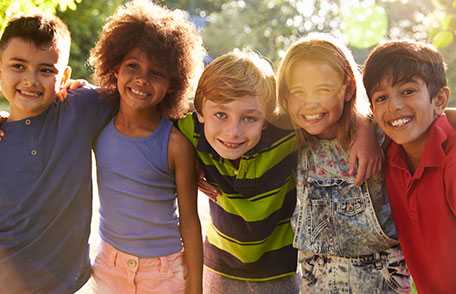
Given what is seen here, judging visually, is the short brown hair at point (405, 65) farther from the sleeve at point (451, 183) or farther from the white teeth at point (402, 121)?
the sleeve at point (451, 183)

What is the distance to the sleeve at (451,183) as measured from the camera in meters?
2.09

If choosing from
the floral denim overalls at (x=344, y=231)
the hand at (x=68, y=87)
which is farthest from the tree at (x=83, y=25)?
the floral denim overalls at (x=344, y=231)

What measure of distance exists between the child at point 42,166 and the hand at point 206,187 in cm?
49

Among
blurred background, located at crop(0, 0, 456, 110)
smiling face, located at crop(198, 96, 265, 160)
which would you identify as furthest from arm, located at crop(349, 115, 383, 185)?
blurred background, located at crop(0, 0, 456, 110)

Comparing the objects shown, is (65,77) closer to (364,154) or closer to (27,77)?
(27,77)

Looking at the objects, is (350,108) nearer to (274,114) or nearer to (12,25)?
(274,114)

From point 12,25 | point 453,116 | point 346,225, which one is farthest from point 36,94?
point 453,116

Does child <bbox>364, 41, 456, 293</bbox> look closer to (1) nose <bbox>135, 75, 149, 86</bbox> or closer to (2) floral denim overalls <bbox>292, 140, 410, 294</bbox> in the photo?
(2) floral denim overalls <bbox>292, 140, 410, 294</bbox>

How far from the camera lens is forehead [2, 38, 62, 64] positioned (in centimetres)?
248

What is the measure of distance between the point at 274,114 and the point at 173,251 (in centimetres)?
76

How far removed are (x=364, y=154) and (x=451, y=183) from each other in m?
0.36

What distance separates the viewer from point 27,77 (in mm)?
2461

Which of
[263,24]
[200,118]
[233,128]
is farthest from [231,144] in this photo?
[263,24]

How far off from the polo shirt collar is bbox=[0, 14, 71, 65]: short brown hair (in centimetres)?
152
